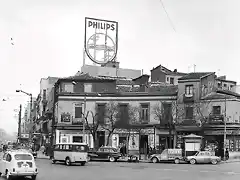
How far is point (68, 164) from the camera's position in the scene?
38531 mm

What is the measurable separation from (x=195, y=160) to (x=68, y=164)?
515 inches

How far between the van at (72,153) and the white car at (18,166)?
1421 centimetres

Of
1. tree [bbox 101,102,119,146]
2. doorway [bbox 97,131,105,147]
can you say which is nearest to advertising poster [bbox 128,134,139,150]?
tree [bbox 101,102,119,146]

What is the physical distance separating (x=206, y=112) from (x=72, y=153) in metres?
24.9

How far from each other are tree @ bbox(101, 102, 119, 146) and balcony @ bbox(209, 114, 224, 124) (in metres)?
12.4

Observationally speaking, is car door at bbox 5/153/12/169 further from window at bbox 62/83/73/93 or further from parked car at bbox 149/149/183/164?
window at bbox 62/83/73/93

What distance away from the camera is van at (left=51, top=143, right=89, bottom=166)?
3809 centimetres

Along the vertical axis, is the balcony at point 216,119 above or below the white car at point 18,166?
above

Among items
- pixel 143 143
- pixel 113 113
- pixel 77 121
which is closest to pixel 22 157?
pixel 113 113

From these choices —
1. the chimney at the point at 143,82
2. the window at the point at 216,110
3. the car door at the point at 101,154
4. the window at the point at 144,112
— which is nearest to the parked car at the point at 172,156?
the car door at the point at 101,154

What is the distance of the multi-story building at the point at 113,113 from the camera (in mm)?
59438

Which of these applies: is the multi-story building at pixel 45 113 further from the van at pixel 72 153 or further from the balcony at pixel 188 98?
the van at pixel 72 153

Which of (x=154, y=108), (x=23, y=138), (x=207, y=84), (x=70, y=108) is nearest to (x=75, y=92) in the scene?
(x=70, y=108)

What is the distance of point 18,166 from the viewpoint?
74.9 feet
